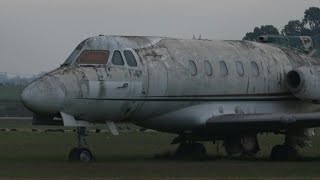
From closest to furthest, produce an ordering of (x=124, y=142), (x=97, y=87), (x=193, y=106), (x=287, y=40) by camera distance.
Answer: (x=97, y=87)
(x=193, y=106)
(x=287, y=40)
(x=124, y=142)

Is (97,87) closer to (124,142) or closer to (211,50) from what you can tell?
(211,50)

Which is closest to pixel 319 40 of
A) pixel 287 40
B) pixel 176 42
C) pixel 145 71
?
pixel 287 40

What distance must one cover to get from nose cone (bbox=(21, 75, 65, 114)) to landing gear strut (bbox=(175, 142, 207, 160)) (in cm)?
590

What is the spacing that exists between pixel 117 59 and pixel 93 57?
692 millimetres

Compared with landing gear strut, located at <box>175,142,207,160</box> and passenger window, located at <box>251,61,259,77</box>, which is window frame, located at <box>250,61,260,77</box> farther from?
landing gear strut, located at <box>175,142,207,160</box>

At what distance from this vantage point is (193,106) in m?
29.5

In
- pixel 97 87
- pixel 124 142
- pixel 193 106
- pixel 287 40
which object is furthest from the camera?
pixel 124 142

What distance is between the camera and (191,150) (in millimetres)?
31438

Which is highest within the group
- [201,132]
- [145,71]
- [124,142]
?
[145,71]

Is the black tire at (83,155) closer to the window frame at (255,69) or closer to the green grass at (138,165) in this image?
the green grass at (138,165)

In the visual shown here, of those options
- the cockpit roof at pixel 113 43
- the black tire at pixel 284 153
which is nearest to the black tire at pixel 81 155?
the cockpit roof at pixel 113 43

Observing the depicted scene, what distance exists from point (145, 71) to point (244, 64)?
4.02 meters

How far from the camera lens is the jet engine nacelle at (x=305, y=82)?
1207 inches

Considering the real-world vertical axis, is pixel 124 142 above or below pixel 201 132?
below
